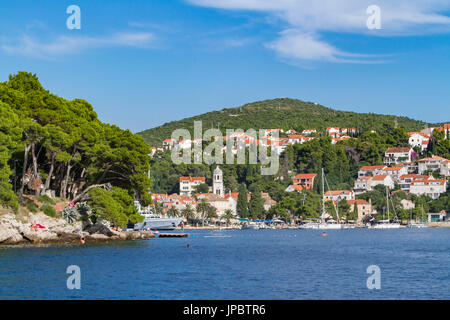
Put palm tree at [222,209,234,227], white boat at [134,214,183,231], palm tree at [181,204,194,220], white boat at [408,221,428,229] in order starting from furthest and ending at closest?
palm tree at [222,209,234,227] < palm tree at [181,204,194,220] < white boat at [408,221,428,229] < white boat at [134,214,183,231]

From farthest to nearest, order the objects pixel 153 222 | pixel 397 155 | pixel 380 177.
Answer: pixel 397 155 < pixel 380 177 < pixel 153 222

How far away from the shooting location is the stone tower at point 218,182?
127 metres

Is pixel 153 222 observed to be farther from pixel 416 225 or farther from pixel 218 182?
pixel 218 182

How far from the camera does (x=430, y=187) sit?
119750mm

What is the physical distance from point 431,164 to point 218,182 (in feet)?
140

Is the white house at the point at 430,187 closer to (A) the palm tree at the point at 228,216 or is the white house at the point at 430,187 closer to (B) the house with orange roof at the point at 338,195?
(B) the house with orange roof at the point at 338,195

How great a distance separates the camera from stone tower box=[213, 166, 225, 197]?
127m

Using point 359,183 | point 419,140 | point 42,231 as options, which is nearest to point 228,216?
point 359,183

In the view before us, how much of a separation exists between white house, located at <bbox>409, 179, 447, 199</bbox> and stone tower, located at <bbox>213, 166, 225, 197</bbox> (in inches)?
1427

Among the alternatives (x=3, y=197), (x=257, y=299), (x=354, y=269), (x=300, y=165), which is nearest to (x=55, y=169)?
(x=3, y=197)

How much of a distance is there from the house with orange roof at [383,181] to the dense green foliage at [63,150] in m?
79.0

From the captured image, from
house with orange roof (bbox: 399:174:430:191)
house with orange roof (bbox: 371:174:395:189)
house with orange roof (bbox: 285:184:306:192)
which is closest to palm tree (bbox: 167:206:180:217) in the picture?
house with orange roof (bbox: 285:184:306:192)

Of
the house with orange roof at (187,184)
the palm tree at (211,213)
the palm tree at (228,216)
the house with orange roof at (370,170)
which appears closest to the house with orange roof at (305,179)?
the house with orange roof at (370,170)

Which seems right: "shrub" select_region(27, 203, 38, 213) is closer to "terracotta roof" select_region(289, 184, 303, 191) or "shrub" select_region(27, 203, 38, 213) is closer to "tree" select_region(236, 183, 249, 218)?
"tree" select_region(236, 183, 249, 218)
